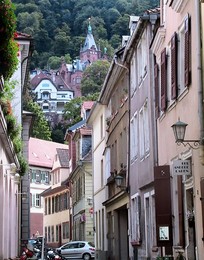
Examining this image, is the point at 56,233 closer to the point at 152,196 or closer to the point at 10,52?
the point at 152,196

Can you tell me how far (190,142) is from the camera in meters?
14.6

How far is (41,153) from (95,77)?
80.8m

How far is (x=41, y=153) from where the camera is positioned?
8231 cm

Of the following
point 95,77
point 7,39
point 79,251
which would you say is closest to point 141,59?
point 7,39

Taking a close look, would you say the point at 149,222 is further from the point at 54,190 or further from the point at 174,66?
the point at 54,190

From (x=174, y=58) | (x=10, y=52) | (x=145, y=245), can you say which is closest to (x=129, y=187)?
(x=145, y=245)

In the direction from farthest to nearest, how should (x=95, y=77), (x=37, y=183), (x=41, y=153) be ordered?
(x=95, y=77) < (x=41, y=153) < (x=37, y=183)

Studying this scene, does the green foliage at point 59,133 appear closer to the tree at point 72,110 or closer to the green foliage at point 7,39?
the tree at point 72,110

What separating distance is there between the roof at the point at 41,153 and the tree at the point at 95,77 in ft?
222

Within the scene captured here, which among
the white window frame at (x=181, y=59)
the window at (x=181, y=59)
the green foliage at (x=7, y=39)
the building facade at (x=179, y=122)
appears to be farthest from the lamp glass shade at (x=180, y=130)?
the green foliage at (x=7, y=39)

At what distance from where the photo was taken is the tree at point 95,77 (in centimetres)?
15588

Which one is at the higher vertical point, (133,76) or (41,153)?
(41,153)

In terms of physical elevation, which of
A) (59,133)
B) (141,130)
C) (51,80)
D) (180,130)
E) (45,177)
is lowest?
(180,130)

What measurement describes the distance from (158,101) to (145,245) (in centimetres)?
570
